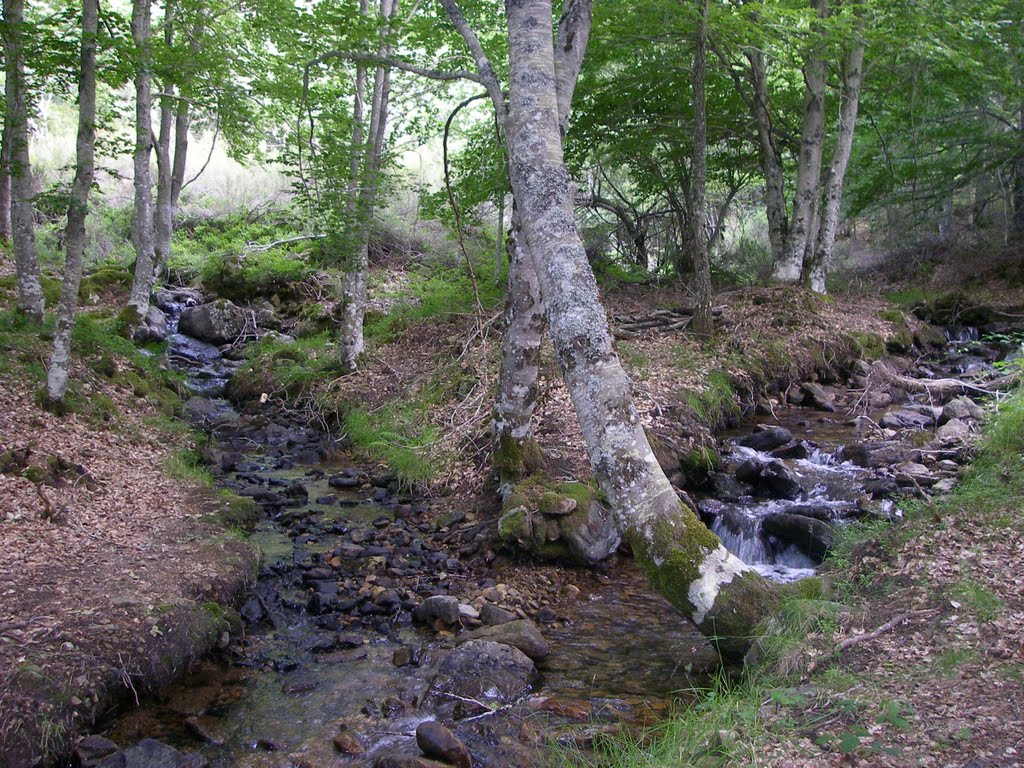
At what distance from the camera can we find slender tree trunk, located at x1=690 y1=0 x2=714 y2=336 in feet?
36.9

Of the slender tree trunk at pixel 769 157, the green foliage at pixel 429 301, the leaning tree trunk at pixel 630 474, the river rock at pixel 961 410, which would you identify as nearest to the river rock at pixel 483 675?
the leaning tree trunk at pixel 630 474

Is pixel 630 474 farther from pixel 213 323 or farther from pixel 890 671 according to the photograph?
pixel 213 323

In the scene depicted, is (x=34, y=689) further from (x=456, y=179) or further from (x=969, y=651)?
(x=456, y=179)

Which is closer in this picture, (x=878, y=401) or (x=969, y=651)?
(x=969, y=651)

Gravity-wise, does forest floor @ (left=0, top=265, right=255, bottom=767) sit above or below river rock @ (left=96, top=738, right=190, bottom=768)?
above

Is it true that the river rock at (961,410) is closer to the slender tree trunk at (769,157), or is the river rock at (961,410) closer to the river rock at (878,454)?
the river rock at (878,454)

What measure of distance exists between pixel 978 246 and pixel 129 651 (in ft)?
77.5

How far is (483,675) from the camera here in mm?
4973

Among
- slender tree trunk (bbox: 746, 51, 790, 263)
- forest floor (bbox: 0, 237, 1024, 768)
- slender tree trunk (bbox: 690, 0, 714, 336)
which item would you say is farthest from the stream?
slender tree trunk (bbox: 746, 51, 790, 263)

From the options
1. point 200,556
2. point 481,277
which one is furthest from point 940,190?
point 200,556

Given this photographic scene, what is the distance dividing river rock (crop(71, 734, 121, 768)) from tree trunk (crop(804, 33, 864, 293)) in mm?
15095

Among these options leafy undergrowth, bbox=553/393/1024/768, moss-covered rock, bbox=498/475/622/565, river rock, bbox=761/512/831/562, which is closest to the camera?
leafy undergrowth, bbox=553/393/1024/768

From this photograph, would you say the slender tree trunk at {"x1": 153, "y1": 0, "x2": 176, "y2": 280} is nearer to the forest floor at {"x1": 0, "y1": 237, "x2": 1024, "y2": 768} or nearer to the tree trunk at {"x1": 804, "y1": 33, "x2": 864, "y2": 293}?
the forest floor at {"x1": 0, "y1": 237, "x2": 1024, "y2": 768}

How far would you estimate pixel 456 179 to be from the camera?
51.4ft
